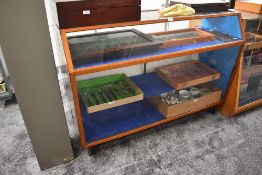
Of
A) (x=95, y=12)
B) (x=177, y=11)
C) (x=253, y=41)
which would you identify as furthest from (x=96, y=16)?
(x=253, y=41)

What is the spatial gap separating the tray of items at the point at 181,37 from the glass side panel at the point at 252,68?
1.61 feet

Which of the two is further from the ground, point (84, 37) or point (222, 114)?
point (84, 37)

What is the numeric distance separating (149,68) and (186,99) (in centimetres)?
43

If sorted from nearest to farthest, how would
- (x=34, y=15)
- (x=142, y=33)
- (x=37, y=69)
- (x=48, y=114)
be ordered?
(x=34, y=15) → (x=37, y=69) → (x=48, y=114) → (x=142, y=33)

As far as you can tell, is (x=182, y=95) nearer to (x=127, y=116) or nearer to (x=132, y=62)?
(x=127, y=116)

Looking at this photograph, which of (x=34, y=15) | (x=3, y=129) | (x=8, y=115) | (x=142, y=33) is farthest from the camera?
(x=8, y=115)

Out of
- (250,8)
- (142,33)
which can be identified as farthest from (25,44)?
(250,8)

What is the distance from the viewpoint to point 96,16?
1.22 meters

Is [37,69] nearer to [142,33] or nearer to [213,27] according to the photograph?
[142,33]

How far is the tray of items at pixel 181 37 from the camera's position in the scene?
1602 millimetres

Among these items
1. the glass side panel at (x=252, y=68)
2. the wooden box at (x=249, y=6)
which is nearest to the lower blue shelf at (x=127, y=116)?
the glass side panel at (x=252, y=68)

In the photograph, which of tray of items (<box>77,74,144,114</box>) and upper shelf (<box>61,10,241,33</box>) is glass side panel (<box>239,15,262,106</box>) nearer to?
upper shelf (<box>61,10,241,33</box>)

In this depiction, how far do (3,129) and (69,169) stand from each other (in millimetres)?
789

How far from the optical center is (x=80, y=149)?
166cm
